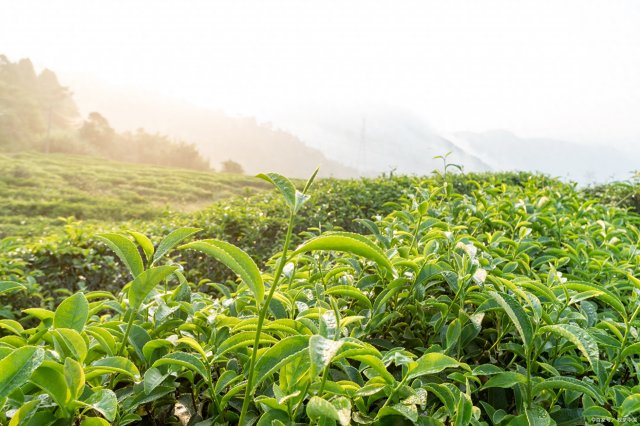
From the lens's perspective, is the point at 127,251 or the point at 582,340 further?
the point at 127,251

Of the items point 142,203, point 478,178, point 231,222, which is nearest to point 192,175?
point 142,203

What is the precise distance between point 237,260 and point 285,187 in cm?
15

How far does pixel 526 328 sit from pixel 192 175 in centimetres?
1919

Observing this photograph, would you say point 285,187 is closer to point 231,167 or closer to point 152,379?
point 152,379

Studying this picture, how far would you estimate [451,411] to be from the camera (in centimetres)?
97

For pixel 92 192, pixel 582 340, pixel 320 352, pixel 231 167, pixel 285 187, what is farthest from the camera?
pixel 231 167

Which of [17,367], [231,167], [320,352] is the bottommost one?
[231,167]

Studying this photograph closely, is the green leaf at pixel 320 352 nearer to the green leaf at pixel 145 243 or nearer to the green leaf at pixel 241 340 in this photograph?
→ the green leaf at pixel 241 340

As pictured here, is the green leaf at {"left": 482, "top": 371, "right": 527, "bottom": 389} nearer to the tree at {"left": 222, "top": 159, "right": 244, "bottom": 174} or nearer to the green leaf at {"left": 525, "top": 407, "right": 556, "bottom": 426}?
the green leaf at {"left": 525, "top": 407, "right": 556, "bottom": 426}

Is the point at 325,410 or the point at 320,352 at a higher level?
the point at 320,352

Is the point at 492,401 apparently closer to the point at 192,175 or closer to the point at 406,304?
the point at 406,304

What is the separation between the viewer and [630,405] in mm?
1042

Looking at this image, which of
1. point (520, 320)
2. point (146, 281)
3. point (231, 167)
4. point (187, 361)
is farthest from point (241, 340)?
point (231, 167)

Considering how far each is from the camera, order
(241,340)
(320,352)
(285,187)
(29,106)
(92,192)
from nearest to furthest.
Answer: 1. (320,352)
2. (285,187)
3. (241,340)
4. (92,192)
5. (29,106)
